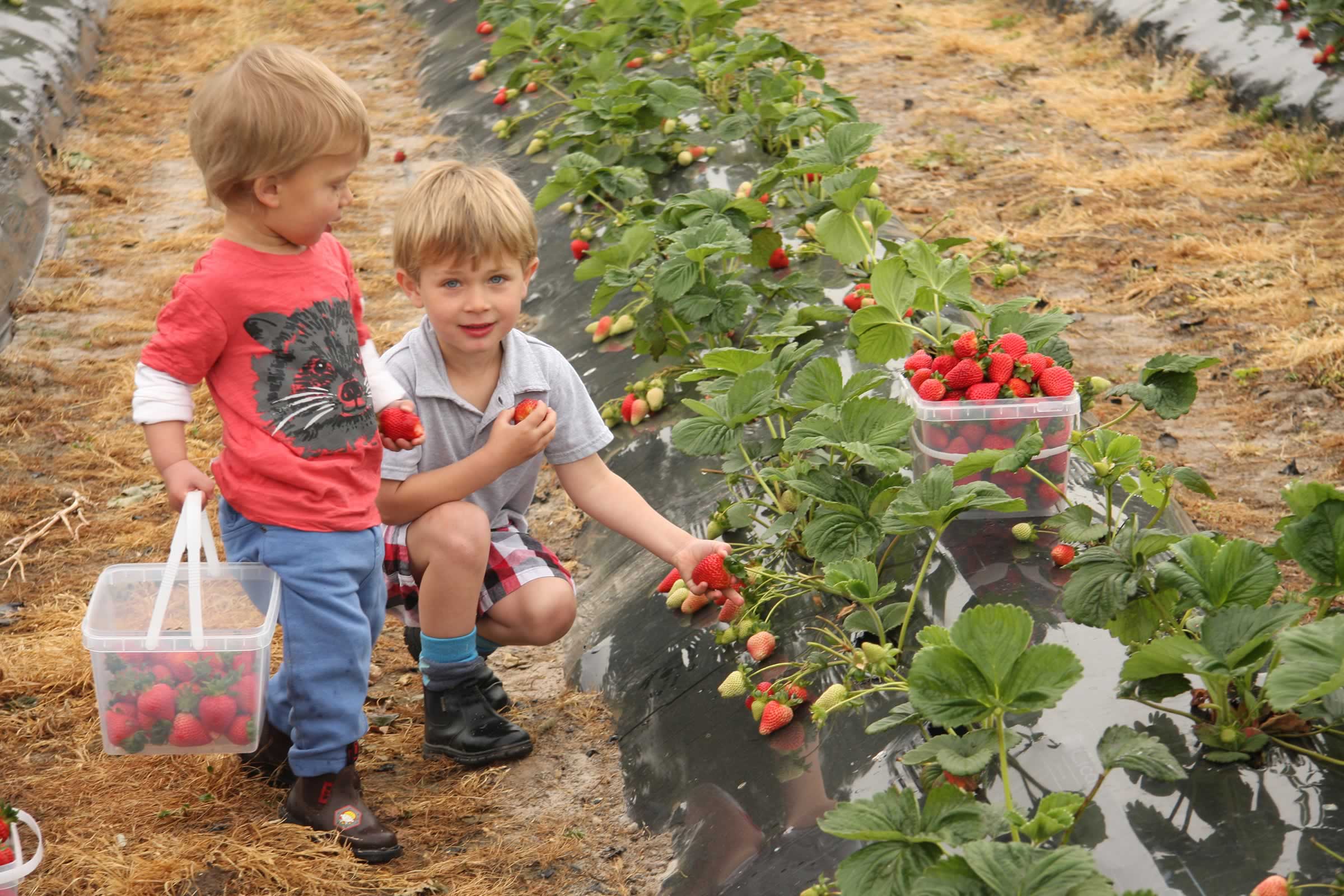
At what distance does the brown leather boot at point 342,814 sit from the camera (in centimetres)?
240

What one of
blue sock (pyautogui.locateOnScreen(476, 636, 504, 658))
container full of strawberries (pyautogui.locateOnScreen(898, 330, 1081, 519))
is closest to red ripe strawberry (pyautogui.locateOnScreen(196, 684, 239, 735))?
blue sock (pyautogui.locateOnScreen(476, 636, 504, 658))

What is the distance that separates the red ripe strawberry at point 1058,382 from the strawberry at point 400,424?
3.79 feet

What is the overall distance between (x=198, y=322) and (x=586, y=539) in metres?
1.55

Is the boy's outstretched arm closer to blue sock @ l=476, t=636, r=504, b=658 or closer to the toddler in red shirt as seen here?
blue sock @ l=476, t=636, r=504, b=658

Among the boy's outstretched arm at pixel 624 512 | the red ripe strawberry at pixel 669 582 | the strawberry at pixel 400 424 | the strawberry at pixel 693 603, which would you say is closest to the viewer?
the strawberry at pixel 400 424

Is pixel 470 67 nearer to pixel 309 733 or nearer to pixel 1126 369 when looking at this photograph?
pixel 1126 369

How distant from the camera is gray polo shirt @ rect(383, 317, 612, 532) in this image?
2641 mm

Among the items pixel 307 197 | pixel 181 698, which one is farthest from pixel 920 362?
pixel 181 698

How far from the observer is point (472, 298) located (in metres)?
2.52

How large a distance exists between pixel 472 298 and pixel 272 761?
978 millimetres

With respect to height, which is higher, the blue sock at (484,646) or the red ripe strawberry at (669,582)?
the red ripe strawberry at (669,582)

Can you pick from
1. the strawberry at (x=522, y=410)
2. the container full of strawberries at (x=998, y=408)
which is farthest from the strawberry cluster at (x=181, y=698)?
the container full of strawberries at (x=998, y=408)

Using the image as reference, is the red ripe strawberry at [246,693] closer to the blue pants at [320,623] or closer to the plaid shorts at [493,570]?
the blue pants at [320,623]

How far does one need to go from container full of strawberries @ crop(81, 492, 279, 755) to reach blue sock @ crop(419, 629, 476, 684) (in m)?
0.44
